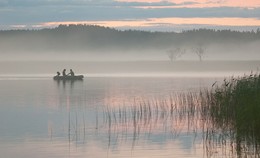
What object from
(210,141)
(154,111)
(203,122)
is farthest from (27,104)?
(210,141)

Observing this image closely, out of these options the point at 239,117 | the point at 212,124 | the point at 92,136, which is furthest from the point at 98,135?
the point at 239,117

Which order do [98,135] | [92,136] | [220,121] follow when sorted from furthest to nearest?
[220,121] → [98,135] → [92,136]

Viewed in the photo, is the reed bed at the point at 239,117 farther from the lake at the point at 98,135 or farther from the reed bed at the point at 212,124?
the lake at the point at 98,135

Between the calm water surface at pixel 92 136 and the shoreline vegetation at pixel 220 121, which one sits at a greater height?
the shoreline vegetation at pixel 220 121

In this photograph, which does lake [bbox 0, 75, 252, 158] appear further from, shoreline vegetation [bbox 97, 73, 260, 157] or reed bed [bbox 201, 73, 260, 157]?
reed bed [bbox 201, 73, 260, 157]

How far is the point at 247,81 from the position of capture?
81.5 feet

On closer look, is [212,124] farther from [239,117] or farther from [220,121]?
[239,117]

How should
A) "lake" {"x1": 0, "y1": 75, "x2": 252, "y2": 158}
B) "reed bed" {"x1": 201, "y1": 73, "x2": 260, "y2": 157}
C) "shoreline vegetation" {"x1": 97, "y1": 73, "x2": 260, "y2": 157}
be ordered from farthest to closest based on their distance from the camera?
"lake" {"x1": 0, "y1": 75, "x2": 252, "y2": 158}, "shoreline vegetation" {"x1": 97, "y1": 73, "x2": 260, "y2": 157}, "reed bed" {"x1": 201, "y1": 73, "x2": 260, "y2": 157}

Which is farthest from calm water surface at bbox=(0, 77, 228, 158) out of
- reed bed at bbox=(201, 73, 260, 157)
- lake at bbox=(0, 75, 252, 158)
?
reed bed at bbox=(201, 73, 260, 157)

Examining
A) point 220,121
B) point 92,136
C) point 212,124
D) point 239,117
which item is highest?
point 239,117

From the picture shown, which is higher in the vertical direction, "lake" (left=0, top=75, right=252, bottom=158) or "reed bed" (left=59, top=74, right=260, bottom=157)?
"reed bed" (left=59, top=74, right=260, bottom=157)

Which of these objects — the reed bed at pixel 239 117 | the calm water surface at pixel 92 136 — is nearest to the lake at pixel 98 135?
the calm water surface at pixel 92 136

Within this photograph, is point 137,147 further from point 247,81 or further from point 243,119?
point 247,81

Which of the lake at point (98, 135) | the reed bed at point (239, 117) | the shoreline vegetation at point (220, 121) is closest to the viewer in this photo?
the reed bed at point (239, 117)
